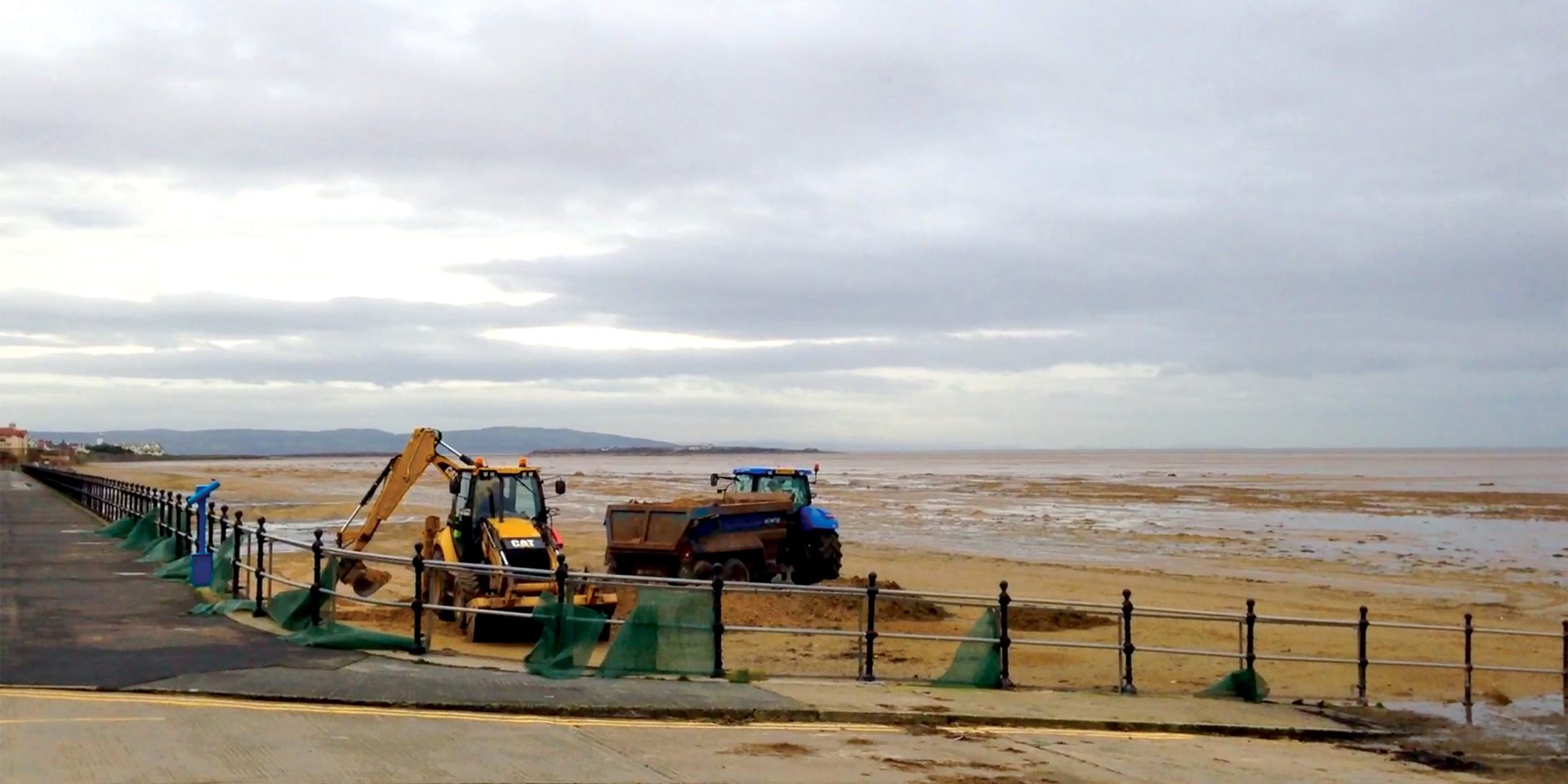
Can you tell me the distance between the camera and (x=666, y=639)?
1416 centimetres

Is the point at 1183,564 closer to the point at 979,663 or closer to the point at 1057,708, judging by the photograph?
the point at 979,663

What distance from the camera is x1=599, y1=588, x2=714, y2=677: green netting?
45.7 feet

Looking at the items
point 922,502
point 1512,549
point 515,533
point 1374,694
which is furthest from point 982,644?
point 922,502

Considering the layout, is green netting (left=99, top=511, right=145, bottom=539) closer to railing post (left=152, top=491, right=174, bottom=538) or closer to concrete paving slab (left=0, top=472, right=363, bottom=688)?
railing post (left=152, top=491, right=174, bottom=538)

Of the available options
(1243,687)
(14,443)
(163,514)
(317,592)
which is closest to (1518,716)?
(1243,687)

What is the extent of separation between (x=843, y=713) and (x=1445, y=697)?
9375 millimetres

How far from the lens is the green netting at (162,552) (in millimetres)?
24625

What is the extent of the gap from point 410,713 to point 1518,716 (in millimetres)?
12367

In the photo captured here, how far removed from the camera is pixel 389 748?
9961 mm

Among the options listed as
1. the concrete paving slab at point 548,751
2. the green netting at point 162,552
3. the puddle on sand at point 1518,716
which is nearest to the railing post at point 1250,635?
the puddle on sand at point 1518,716

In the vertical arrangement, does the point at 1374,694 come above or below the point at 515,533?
below

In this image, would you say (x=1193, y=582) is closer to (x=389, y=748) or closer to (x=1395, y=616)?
(x=1395, y=616)

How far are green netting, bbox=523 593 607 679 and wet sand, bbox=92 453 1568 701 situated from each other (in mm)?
4176

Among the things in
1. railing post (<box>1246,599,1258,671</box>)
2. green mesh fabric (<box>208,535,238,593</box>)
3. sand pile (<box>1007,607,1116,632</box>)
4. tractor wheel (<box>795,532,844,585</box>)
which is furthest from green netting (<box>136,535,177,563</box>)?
railing post (<box>1246,599,1258,671</box>)
